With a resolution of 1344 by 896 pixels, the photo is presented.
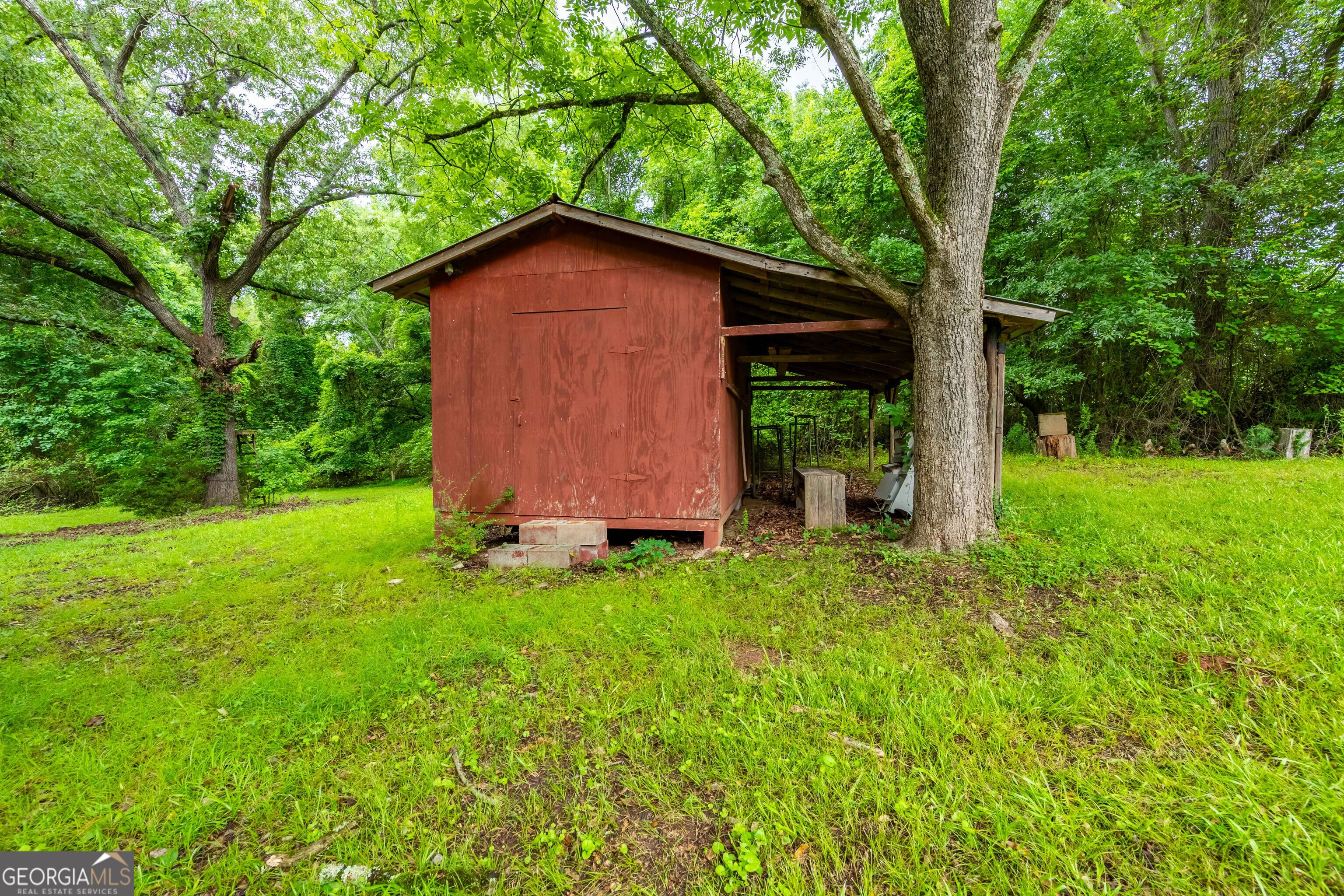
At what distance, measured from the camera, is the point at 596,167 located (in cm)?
1056

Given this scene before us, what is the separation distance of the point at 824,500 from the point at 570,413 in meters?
3.30

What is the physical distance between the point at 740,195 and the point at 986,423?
44.7 ft

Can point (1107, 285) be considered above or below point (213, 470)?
above

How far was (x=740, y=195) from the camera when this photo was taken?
50.2 ft

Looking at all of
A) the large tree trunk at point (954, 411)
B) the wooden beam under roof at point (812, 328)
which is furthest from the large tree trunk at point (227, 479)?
the large tree trunk at point (954, 411)

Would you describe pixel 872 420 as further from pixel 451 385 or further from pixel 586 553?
pixel 451 385

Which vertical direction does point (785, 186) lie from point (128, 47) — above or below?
below

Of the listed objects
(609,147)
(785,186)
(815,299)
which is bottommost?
(815,299)

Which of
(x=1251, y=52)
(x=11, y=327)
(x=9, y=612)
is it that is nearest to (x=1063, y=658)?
(x=9, y=612)

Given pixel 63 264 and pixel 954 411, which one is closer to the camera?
pixel 954 411

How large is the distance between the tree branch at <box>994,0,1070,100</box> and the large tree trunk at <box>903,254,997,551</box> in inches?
59.7

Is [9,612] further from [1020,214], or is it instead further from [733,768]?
[1020,214]

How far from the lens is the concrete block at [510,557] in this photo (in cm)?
498

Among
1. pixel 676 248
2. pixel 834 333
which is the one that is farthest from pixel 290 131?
pixel 834 333
